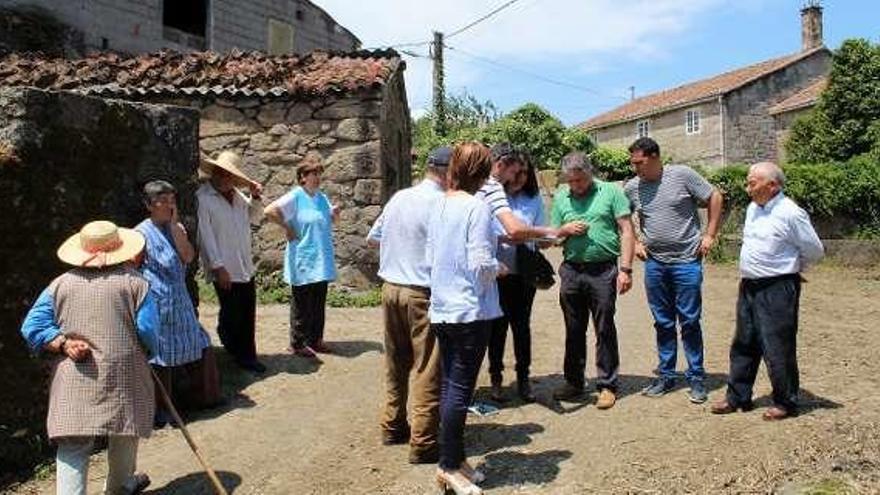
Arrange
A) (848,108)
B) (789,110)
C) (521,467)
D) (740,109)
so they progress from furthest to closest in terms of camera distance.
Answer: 1. (740,109)
2. (789,110)
3. (848,108)
4. (521,467)

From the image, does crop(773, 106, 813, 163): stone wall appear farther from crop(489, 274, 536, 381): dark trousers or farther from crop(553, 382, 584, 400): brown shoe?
crop(489, 274, 536, 381): dark trousers

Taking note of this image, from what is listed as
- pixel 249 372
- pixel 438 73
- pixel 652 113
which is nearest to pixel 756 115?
pixel 652 113

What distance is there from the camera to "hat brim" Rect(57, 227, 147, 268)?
390 centimetres

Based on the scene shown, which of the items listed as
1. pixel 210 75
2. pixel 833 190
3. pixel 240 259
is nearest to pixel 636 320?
pixel 240 259

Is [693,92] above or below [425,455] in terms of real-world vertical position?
above

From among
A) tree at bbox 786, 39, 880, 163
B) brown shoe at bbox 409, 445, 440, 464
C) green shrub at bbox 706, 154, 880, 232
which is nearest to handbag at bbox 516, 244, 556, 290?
brown shoe at bbox 409, 445, 440, 464

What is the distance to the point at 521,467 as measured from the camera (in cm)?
437

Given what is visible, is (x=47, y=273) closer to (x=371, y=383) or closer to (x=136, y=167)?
(x=136, y=167)

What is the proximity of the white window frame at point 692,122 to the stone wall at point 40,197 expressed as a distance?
94.2 ft

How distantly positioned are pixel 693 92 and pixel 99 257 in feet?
103

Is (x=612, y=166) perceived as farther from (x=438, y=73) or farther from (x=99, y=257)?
(x=99, y=257)

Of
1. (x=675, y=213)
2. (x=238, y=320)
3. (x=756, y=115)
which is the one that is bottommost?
(x=238, y=320)

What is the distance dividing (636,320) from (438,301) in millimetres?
5490

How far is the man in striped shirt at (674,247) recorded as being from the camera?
5293 millimetres
